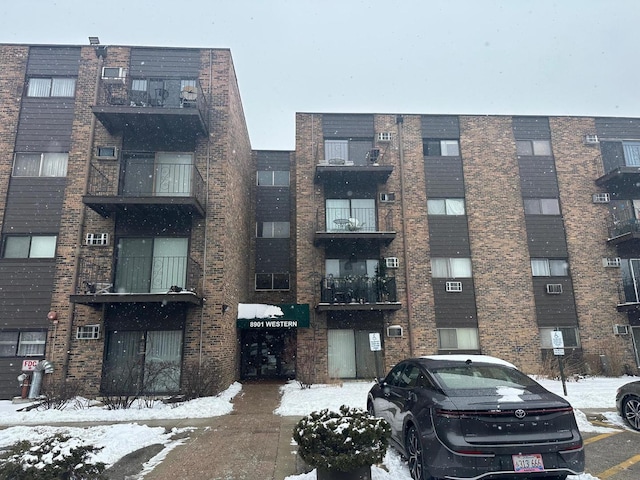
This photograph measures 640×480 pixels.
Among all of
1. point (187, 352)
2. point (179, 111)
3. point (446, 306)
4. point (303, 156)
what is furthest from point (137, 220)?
point (446, 306)

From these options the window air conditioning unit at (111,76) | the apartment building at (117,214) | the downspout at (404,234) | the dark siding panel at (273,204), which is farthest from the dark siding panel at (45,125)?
the downspout at (404,234)

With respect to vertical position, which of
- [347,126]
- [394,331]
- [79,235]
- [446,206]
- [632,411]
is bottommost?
[632,411]

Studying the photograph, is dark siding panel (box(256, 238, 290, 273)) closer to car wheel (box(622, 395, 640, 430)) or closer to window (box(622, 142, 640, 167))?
car wheel (box(622, 395, 640, 430))

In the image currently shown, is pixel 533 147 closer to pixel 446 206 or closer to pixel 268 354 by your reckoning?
pixel 446 206

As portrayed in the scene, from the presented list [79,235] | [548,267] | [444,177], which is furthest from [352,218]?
[79,235]

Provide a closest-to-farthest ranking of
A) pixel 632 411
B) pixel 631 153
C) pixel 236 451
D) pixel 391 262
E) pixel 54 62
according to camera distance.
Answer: pixel 236 451, pixel 632 411, pixel 54 62, pixel 391 262, pixel 631 153

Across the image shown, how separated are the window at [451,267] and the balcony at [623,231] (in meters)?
5.93

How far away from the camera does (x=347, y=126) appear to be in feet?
54.0

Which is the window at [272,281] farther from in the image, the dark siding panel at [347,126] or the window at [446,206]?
the window at [446,206]

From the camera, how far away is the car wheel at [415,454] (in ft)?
14.3

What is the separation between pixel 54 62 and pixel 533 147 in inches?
742

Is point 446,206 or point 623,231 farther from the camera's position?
point 446,206

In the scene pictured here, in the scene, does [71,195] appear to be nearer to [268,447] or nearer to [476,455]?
[268,447]

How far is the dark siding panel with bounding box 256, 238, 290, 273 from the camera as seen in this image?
17203 mm
